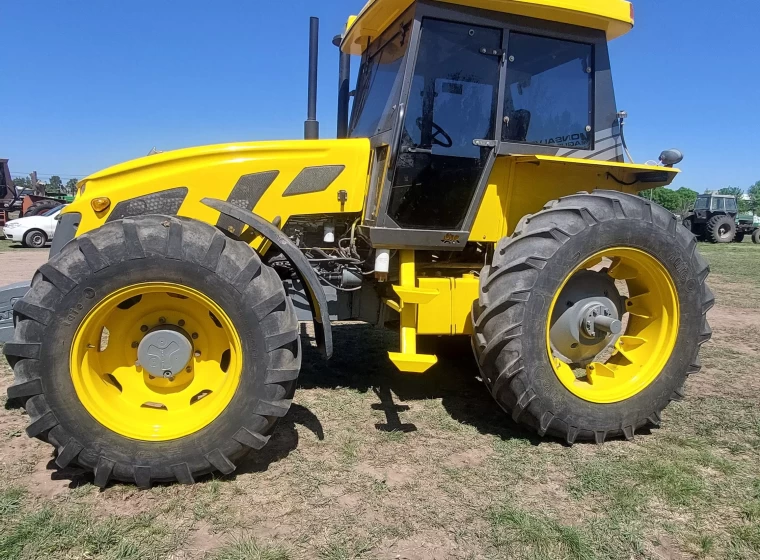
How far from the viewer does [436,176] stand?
3.72m

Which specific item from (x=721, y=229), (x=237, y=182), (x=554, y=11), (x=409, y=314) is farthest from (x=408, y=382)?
(x=721, y=229)

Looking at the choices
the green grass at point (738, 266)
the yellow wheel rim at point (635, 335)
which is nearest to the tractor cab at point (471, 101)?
the yellow wheel rim at point (635, 335)

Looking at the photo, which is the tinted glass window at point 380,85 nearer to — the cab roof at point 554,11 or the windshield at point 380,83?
the windshield at point 380,83

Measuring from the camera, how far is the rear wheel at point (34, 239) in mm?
17828

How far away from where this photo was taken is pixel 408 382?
477 centimetres

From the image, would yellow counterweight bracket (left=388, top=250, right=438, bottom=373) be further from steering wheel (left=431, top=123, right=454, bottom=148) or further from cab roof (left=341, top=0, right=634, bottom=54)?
cab roof (left=341, top=0, right=634, bottom=54)

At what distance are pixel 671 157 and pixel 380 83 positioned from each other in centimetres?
212

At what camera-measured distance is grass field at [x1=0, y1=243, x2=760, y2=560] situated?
254 centimetres

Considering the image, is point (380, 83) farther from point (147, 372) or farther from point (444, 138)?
point (147, 372)

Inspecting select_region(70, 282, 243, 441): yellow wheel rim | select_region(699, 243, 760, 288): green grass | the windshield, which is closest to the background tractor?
select_region(699, 243, 760, 288): green grass

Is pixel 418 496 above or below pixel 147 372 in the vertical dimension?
below

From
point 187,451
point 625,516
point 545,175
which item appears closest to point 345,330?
point 545,175

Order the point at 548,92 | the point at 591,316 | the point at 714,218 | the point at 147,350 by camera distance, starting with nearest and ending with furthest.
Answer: the point at 147,350 → the point at 591,316 → the point at 548,92 → the point at 714,218

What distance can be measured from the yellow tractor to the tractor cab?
1 cm
